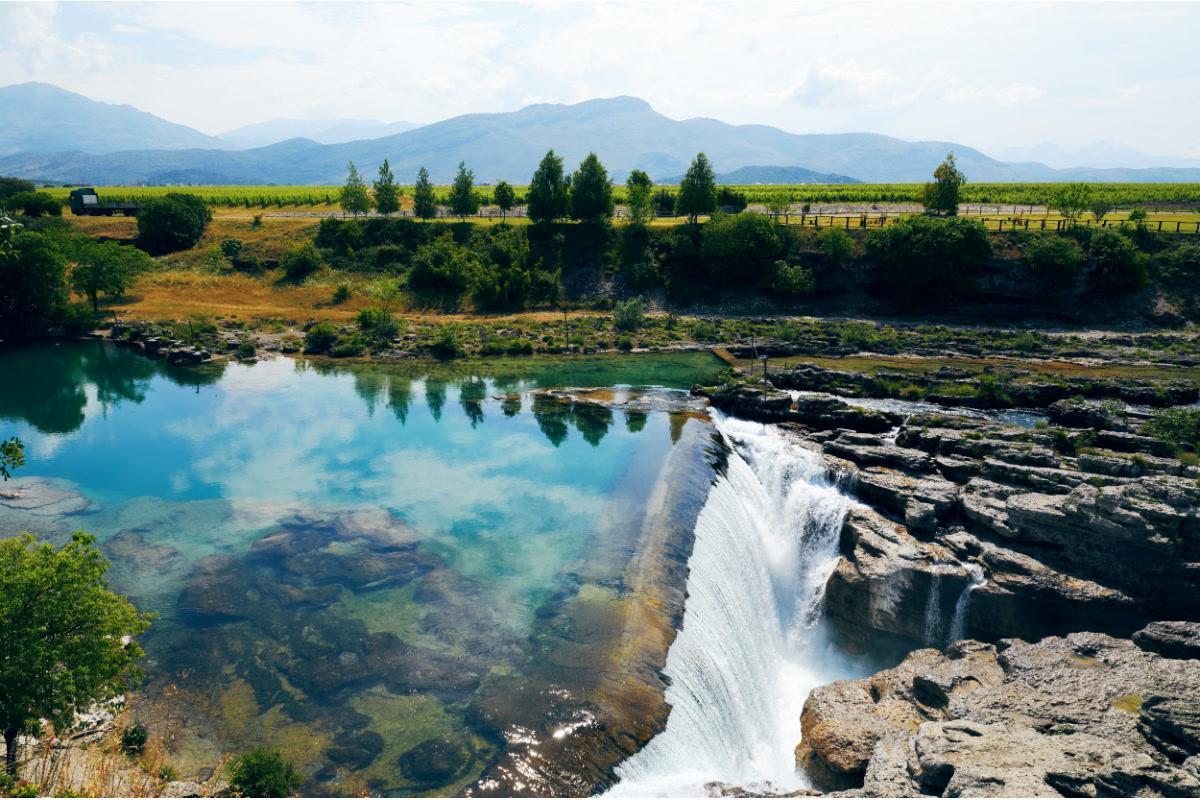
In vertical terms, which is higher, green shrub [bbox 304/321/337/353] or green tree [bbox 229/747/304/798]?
green shrub [bbox 304/321/337/353]

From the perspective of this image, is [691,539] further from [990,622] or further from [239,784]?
[239,784]

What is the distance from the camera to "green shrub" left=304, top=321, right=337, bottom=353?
191 feet

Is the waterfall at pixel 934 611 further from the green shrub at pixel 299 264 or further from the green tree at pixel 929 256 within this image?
the green shrub at pixel 299 264

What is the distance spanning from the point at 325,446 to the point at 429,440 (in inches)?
214

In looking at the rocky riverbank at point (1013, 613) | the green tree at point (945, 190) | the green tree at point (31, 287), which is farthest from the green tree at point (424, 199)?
the rocky riverbank at point (1013, 613)

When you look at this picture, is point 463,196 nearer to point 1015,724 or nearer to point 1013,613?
point 1013,613

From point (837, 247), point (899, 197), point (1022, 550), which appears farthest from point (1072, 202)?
point (1022, 550)

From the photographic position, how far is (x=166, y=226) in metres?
77.0

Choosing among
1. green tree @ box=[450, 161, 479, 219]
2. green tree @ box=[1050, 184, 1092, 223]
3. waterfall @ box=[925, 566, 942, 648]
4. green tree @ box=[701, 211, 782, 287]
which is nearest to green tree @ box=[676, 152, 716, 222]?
green tree @ box=[701, 211, 782, 287]

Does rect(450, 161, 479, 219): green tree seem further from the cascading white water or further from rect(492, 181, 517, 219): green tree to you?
the cascading white water

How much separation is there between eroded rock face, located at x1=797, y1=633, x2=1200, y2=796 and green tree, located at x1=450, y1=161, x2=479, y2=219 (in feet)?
236

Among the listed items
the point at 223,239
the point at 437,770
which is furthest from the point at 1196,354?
the point at 223,239

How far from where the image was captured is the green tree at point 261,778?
47.4ft

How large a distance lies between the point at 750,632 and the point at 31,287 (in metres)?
63.5
